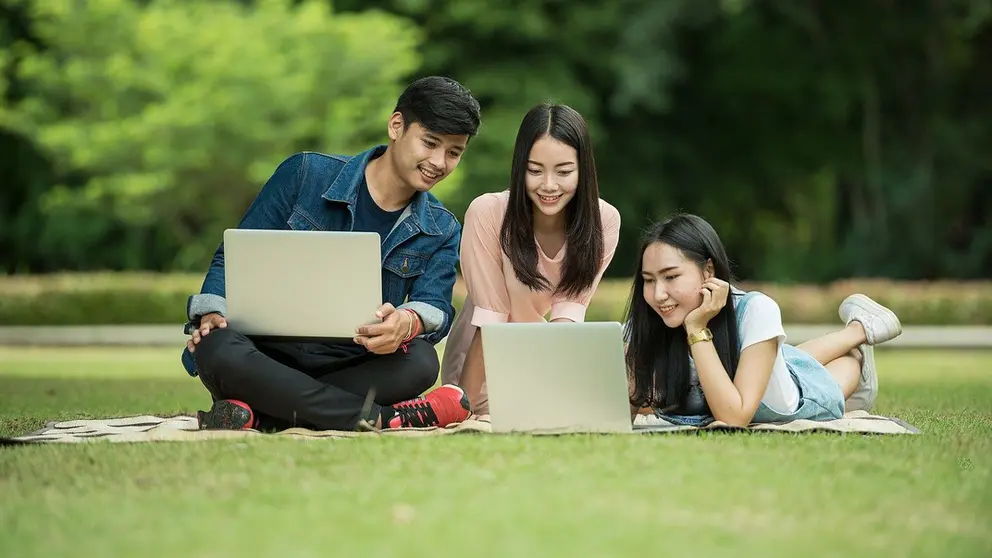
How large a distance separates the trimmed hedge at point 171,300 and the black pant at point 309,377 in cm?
1190

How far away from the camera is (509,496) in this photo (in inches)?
144

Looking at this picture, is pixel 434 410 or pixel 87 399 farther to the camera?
pixel 87 399

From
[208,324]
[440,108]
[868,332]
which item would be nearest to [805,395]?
[868,332]

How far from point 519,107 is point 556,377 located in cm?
2122

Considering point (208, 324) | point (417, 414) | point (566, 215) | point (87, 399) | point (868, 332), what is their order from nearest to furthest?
point (208, 324)
point (417, 414)
point (566, 215)
point (868, 332)
point (87, 399)

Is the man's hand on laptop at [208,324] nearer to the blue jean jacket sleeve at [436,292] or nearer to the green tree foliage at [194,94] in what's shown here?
the blue jean jacket sleeve at [436,292]

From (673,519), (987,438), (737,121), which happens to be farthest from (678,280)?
(737,121)

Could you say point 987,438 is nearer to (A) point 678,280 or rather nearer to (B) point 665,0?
(A) point 678,280

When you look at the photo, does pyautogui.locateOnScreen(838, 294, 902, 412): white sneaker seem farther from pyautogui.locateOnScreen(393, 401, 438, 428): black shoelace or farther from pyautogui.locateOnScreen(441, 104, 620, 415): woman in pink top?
pyautogui.locateOnScreen(393, 401, 438, 428): black shoelace

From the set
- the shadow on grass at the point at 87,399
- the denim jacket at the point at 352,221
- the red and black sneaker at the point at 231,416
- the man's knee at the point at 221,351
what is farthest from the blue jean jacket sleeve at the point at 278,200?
the shadow on grass at the point at 87,399

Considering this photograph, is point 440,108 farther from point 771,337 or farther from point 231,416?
point 771,337

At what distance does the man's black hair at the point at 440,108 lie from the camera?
5406mm

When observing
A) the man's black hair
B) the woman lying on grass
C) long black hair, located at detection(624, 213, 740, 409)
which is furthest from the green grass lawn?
the man's black hair

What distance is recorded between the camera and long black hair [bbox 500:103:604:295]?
5684 millimetres
